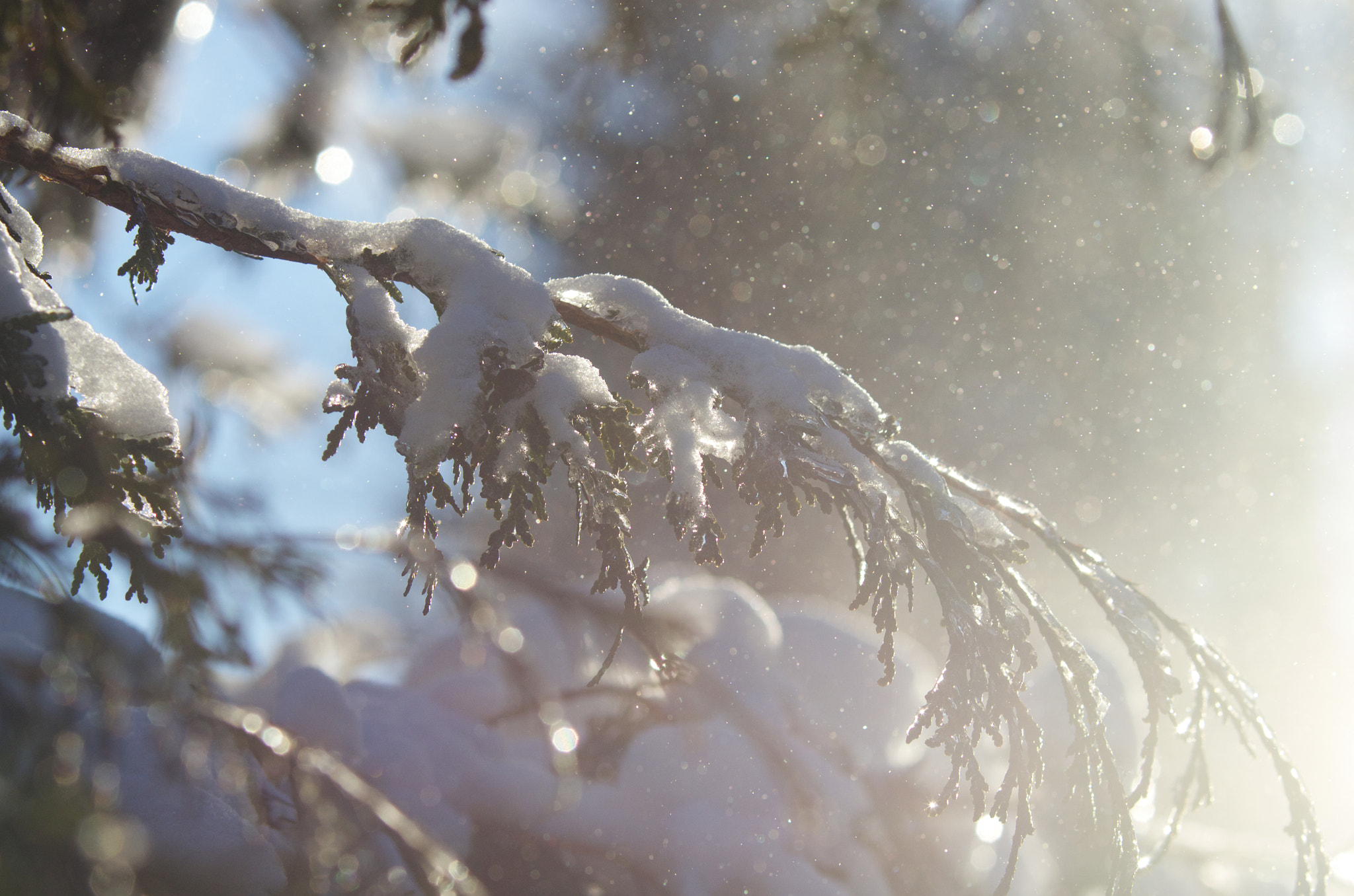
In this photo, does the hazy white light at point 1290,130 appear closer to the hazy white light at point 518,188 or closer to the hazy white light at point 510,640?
the hazy white light at point 518,188

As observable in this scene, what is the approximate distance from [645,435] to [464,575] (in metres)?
1.96

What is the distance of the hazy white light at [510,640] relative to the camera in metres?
2.72

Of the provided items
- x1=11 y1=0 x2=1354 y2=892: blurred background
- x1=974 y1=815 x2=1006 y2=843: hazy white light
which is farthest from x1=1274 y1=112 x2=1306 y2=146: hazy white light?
x1=974 y1=815 x2=1006 y2=843: hazy white light

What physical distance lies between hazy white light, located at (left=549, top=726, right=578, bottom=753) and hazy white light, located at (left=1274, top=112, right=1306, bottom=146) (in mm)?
4392

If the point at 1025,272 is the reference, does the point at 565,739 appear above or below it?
below

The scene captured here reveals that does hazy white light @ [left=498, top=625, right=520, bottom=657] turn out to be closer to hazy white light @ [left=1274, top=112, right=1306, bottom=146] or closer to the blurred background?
the blurred background

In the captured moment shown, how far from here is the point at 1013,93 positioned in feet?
19.4

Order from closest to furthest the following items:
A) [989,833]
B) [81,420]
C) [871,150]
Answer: [81,420] < [989,833] < [871,150]

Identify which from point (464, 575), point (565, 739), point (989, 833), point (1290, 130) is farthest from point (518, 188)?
point (1290, 130)

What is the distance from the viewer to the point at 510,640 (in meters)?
2.76

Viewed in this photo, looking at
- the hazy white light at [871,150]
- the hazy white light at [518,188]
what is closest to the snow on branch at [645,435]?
the hazy white light at [518,188]

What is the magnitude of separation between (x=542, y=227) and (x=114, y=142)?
178 inches

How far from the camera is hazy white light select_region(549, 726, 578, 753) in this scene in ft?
Answer: 7.80

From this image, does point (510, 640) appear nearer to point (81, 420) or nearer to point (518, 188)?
point (81, 420)
